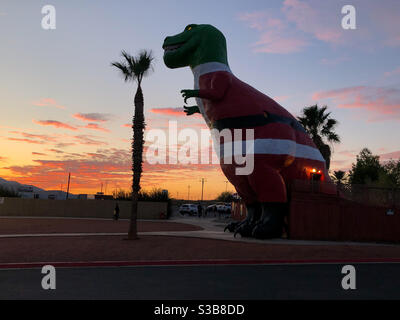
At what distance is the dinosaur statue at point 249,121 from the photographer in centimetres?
1656

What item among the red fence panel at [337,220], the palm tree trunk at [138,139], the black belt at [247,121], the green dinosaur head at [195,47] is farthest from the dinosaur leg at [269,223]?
the green dinosaur head at [195,47]

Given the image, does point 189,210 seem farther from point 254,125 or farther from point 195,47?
point 195,47

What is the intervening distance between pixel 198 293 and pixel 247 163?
33.8 ft

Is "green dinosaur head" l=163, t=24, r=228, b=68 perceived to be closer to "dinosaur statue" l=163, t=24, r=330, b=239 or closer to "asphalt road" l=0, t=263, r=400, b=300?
"dinosaur statue" l=163, t=24, r=330, b=239

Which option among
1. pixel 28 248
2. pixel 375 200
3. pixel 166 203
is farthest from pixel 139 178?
pixel 166 203

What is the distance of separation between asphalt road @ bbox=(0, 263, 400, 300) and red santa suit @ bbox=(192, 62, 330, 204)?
21.5 feet

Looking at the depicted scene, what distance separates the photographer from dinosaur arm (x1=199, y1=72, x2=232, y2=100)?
656 inches

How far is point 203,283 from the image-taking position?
785 cm

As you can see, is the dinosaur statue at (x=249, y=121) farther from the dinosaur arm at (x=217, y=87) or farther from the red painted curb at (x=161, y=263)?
the red painted curb at (x=161, y=263)

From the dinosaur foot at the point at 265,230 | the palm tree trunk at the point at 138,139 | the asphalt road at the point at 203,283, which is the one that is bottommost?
the asphalt road at the point at 203,283

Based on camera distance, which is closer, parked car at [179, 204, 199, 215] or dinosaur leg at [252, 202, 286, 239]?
dinosaur leg at [252, 202, 286, 239]

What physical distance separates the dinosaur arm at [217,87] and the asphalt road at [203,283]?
8526mm

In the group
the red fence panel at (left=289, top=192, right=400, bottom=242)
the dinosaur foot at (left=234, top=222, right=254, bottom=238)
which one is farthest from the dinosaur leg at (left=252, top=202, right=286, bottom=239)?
the red fence panel at (left=289, top=192, right=400, bottom=242)
